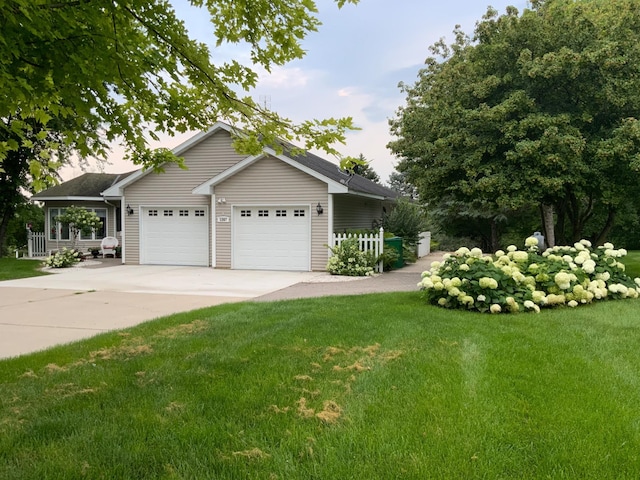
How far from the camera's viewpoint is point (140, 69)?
11.6ft

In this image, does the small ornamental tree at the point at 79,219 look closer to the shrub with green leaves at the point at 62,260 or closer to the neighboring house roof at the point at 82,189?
the shrub with green leaves at the point at 62,260

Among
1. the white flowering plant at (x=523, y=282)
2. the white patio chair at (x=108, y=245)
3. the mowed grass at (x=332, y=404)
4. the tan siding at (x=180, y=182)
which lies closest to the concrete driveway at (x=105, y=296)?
the mowed grass at (x=332, y=404)

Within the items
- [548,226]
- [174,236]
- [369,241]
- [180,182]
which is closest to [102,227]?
[174,236]

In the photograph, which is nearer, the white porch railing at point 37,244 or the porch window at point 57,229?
the porch window at point 57,229

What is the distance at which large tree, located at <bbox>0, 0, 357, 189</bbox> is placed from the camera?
3051 mm

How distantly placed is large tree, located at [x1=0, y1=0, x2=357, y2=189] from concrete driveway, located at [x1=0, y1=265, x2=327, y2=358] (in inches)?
105

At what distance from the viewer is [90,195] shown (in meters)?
21.0

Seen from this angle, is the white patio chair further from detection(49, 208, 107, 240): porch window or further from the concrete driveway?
the concrete driveway

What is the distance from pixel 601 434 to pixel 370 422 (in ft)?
4.75

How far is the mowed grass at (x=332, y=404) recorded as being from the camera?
2699 millimetres

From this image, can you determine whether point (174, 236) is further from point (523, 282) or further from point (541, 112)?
point (523, 282)

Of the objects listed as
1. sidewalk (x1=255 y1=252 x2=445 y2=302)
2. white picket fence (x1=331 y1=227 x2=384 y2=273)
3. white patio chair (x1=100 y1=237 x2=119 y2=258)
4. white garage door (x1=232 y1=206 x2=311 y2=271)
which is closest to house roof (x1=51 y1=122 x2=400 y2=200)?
white garage door (x1=232 y1=206 x2=311 y2=271)

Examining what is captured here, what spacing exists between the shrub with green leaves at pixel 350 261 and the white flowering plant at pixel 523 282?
15.0ft

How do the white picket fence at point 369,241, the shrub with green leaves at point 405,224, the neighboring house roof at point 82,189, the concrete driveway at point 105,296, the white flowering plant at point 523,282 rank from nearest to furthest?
the concrete driveway at point 105,296 < the white flowering plant at point 523,282 < the white picket fence at point 369,241 < the shrub with green leaves at point 405,224 < the neighboring house roof at point 82,189
